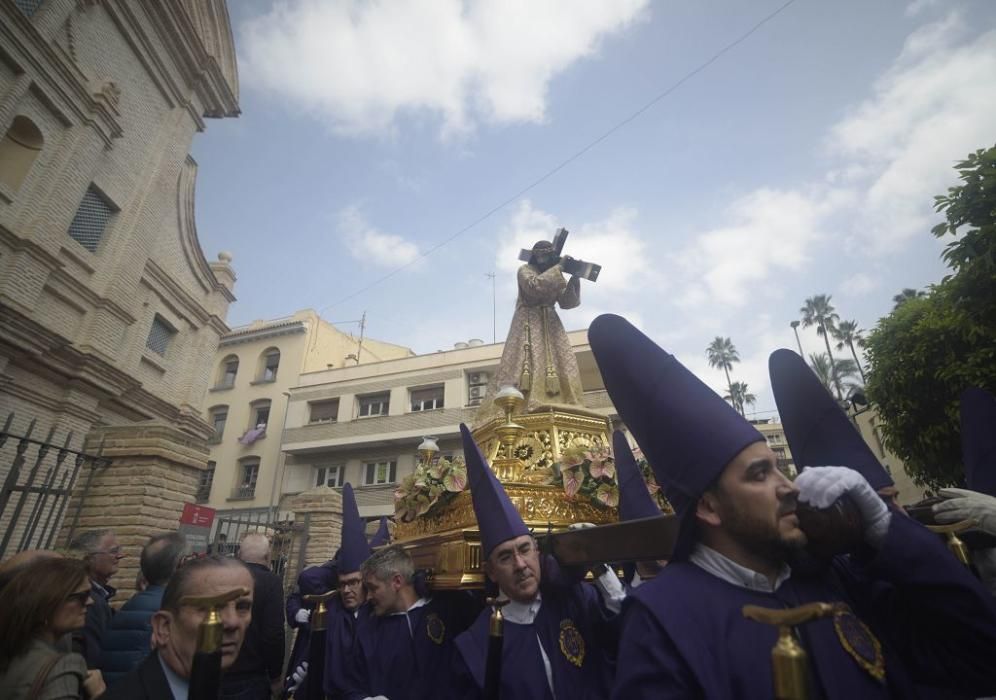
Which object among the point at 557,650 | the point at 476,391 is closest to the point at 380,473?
Result: the point at 476,391

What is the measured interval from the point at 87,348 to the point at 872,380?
52.5ft

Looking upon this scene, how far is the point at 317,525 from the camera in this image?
1043cm

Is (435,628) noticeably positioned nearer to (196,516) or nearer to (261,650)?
(261,650)

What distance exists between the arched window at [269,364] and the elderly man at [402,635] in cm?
2561

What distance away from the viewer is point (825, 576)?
1.69m

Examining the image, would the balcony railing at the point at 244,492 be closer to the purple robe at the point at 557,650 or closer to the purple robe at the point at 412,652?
the purple robe at the point at 412,652

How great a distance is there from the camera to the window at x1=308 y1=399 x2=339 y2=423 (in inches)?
990

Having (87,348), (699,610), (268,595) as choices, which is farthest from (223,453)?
(699,610)

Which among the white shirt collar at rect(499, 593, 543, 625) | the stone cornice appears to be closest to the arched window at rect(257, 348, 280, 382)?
the stone cornice

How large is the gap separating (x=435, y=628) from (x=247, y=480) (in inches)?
979

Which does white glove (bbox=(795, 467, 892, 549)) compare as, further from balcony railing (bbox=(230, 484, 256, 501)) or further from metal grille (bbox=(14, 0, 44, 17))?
balcony railing (bbox=(230, 484, 256, 501))

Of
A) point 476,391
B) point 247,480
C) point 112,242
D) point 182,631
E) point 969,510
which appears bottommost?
point 182,631

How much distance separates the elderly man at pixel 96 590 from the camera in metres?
3.41

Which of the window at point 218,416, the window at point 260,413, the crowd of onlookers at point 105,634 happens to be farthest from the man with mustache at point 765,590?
the window at point 218,416
